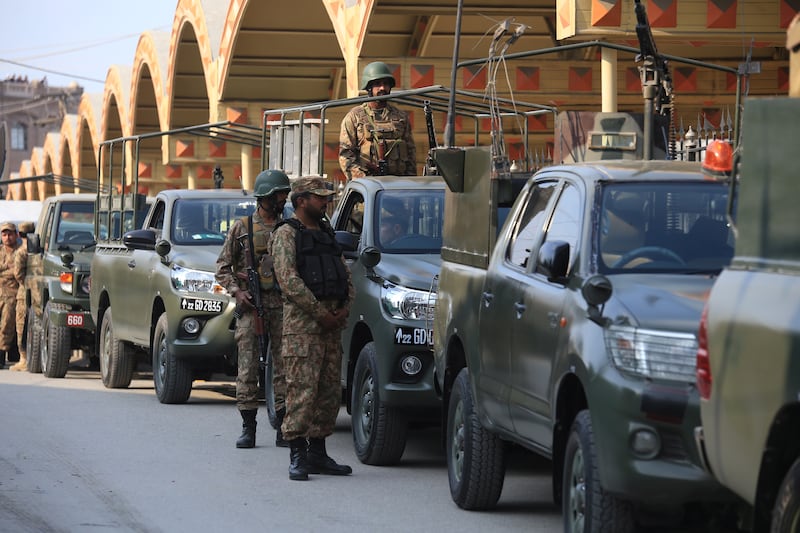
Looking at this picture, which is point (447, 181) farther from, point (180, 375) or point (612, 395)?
point (180, 375)

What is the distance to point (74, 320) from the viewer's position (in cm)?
1959

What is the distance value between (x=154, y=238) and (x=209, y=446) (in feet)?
11.7

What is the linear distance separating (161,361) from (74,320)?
4310 mm

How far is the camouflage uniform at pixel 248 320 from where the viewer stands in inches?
468

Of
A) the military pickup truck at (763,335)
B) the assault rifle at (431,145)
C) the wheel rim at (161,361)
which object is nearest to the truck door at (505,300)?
the military pickup truck at (763,335)

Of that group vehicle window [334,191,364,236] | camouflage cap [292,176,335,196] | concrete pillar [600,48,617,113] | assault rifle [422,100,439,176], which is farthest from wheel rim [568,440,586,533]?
concrete pillar [600,48,617,113]

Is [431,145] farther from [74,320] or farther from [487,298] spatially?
[487,298]

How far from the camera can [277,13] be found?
101ft

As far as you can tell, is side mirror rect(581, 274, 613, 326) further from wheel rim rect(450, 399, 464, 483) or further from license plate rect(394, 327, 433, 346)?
license plate rect(394, 327, 433, 346)

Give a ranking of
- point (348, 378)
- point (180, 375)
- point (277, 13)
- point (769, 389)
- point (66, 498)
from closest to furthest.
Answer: point (769, 389)
point (66, 498)
point (348, 378)
point (180, 375)
point (277, 13)

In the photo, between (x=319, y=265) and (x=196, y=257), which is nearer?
(x=319, y=265)

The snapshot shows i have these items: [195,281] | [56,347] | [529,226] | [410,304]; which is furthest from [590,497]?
[56,347]

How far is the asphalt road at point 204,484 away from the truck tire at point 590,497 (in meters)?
1.70

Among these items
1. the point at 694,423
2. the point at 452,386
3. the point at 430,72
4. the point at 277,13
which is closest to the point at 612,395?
the point at 694,423
